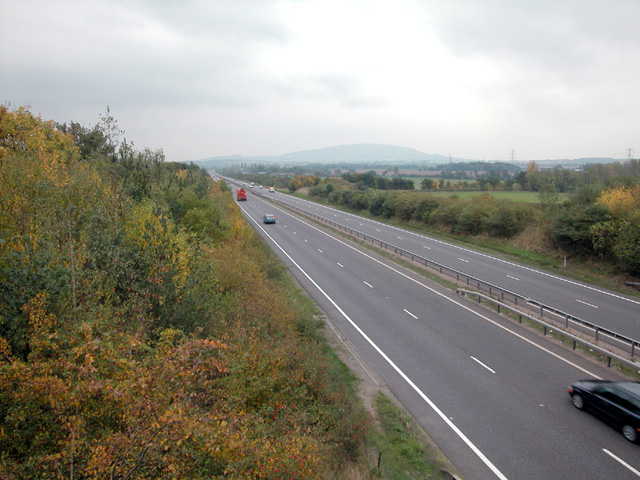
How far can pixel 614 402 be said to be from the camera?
402 inches

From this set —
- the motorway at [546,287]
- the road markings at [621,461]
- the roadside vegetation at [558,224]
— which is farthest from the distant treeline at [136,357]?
the roadside vegetation at [558,224]

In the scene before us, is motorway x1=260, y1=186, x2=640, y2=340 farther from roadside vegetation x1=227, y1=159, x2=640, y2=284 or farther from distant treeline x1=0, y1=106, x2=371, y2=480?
distant treeline x1=0, y1=106, x2=371, y2=480

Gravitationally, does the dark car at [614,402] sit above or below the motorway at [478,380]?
above

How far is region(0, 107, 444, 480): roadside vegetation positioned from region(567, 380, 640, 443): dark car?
4.85 m

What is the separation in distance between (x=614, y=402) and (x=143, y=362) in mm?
10850

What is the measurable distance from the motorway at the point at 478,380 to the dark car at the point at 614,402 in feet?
0.85

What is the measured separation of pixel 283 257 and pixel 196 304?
21736 millimetres

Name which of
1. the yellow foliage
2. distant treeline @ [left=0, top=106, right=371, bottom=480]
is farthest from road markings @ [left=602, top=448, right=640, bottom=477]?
the yellow foliage

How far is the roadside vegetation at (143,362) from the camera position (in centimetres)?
512

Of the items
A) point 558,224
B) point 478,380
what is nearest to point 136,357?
point 478,380

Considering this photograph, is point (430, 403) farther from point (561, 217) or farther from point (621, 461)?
point (561, 217)

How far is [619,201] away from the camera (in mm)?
29406

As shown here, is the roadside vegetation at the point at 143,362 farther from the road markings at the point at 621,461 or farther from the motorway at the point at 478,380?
the road markings at the point at 621,461

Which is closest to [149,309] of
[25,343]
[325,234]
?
[25,343]
